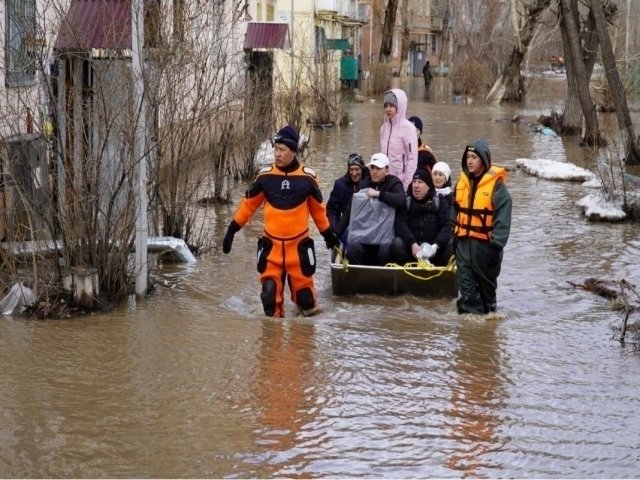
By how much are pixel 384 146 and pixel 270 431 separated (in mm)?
5870

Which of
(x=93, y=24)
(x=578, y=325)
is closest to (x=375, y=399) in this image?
(x=578, y=325)

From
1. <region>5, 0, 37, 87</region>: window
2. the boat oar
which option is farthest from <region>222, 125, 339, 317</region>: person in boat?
<region>5, 0, 37, 87</region>: window

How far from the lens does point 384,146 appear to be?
1169 centimetres

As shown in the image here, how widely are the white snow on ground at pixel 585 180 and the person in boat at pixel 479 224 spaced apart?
237 inches

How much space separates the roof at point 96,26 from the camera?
924 cm

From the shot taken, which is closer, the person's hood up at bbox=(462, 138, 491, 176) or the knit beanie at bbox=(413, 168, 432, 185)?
the person's hood up at bbox=(462, 138, 491, 176)

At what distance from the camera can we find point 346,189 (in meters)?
10.6

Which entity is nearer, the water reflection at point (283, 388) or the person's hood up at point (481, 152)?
the water reflection at point (283, 388)

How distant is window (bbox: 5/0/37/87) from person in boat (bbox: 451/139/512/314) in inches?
141

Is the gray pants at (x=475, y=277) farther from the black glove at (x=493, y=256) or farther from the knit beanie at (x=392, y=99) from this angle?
the knit beanie at (x=392, y=99)

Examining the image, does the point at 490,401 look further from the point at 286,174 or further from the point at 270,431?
the point at 286,174

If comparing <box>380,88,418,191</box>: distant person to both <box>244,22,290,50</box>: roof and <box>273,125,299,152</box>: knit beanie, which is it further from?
<box>244,22,290,50</box>: roof

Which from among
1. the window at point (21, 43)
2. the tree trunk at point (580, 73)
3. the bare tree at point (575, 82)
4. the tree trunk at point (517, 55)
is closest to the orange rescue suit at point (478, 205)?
the window at point (21, 43)

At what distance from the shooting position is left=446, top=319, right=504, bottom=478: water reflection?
5.97 m
